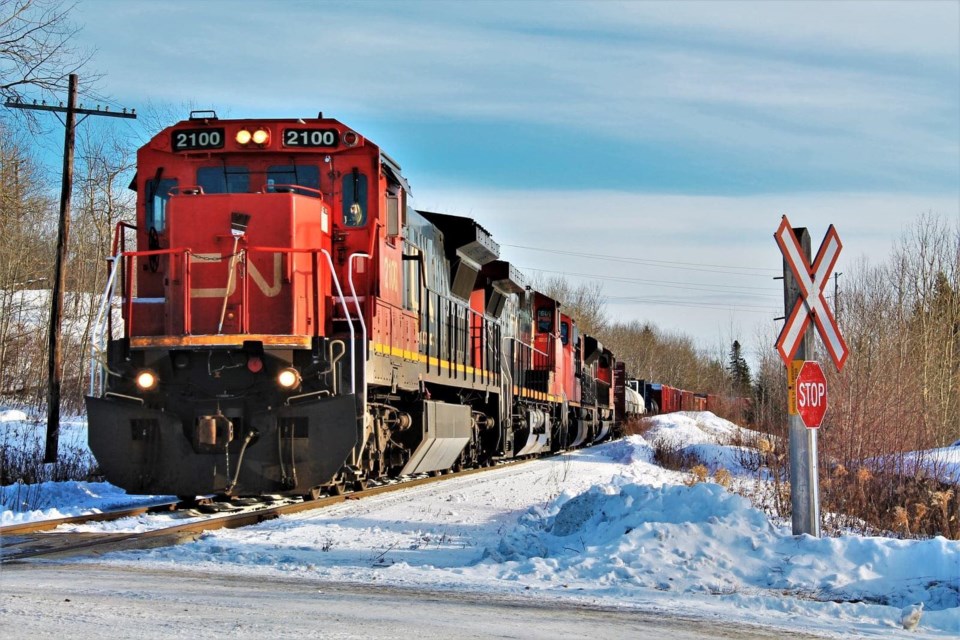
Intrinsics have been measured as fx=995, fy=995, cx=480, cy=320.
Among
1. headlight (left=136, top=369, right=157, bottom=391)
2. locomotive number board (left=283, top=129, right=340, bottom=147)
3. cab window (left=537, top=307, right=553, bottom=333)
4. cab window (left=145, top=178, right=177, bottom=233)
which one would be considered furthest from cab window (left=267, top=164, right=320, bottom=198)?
cab window (left=537, top=307, right=553, bottom=333)

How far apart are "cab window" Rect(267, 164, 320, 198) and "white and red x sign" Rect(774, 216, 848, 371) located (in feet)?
16.5

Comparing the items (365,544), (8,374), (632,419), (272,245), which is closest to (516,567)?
(365,544)

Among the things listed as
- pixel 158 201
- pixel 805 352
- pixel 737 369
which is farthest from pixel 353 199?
pixel 737 369

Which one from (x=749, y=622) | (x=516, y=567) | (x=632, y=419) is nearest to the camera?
(x=749, y=622)

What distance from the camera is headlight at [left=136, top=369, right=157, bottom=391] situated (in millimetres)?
9625

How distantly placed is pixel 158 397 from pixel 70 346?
2967 centimetres

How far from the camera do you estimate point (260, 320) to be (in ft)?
32.1

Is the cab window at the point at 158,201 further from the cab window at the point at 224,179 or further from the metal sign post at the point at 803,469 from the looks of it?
the metal sign post at the point at 803,469

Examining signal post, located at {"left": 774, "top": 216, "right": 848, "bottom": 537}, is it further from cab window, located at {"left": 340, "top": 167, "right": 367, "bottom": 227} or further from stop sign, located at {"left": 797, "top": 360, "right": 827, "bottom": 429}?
cab window, located at {"left": 340, "top": 167, "right": 367, "bottom": 227}

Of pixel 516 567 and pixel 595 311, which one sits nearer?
pixel 516 567

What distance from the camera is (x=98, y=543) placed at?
7.98m

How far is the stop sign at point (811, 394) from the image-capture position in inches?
288

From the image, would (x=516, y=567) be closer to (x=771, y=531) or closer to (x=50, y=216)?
(x=771, y=531)

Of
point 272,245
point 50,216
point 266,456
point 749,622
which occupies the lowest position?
point 749,622
